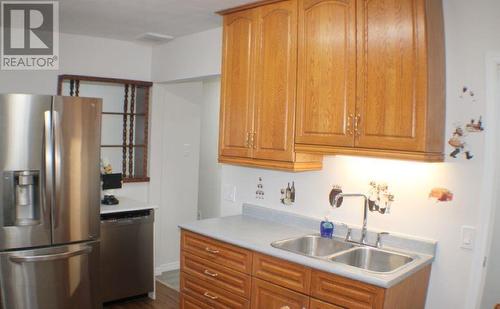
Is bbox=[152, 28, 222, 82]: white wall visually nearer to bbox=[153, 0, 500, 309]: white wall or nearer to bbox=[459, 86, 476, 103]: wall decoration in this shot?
bbox=[153, 0, 500, 309]: white wall

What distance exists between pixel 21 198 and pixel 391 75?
102 inches

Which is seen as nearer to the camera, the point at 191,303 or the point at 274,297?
the point at 274,297

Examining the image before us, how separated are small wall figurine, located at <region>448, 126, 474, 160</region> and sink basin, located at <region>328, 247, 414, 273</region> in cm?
63

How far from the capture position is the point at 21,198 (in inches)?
119

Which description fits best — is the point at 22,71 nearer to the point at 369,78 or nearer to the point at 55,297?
the point at 55,297

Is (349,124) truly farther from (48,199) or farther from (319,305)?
(48,199)

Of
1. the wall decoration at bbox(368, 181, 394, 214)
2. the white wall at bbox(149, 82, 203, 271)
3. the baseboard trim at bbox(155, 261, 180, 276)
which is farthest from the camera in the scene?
the baseboard trim at bbox(155, 261, 180, 276)

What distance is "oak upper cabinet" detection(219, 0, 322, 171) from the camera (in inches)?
107

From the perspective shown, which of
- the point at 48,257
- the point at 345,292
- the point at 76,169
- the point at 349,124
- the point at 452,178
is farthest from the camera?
the point at 76,169

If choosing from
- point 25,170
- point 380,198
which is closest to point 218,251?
point 380,198

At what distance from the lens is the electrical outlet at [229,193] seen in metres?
3.52

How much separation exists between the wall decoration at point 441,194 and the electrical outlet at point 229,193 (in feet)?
5.32

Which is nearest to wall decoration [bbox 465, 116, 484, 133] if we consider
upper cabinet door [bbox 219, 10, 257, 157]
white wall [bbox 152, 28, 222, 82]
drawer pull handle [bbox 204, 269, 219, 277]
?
upper cabinet door [bbox 219, 10, 257, 157]

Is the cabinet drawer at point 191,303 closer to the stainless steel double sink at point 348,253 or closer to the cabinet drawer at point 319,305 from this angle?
the stainless steel double sink at point 348,253
